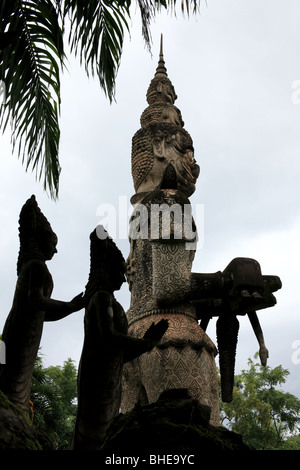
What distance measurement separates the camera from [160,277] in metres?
6.39

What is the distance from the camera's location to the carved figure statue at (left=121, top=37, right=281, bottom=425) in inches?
234

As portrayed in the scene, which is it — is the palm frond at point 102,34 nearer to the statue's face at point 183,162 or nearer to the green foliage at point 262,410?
the statue's face at point 183,162

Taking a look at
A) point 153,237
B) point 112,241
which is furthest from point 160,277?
point 112,241

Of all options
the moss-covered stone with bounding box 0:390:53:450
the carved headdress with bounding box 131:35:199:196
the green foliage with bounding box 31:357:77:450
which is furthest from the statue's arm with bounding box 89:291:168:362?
the green foliage with bounding box 31:357:77:450

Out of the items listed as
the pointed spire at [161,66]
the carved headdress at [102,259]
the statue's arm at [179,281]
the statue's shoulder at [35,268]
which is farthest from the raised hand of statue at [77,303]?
the pointed spire at [161,66]

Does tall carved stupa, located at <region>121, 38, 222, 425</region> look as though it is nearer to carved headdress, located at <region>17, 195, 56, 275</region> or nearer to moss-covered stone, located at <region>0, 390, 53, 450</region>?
carved headdress, located at <region>17, 195, 56, 275</region>

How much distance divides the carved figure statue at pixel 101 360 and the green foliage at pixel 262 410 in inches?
553

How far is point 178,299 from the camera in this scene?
632 centimetres

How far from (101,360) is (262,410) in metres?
14.9

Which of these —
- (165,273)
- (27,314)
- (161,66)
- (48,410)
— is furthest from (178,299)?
(48,410)

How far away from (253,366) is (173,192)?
45.9 ft

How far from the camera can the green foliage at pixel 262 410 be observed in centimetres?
1730
